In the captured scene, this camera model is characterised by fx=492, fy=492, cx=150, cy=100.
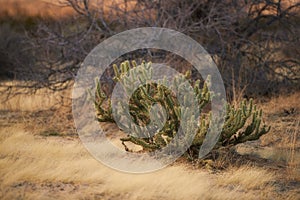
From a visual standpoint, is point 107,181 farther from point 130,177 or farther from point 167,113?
point 167,113

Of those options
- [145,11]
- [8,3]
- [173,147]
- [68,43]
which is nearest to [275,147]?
[173,147]

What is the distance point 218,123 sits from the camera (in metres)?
5.50

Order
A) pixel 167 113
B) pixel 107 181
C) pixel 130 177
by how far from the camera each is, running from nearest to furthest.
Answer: pixel 107 181 → pixel 130 177 → pixel 167 113

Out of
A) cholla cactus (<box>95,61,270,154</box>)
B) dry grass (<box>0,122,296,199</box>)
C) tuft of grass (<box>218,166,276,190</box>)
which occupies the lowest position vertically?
dry grass (<box>0,122,296,199</box>)

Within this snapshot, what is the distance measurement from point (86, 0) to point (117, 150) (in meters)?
3.58

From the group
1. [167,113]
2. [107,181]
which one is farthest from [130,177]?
[167,113]

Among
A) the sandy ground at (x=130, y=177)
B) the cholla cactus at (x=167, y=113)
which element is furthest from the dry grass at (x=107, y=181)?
the cholla cactus at (x=167, y=113)

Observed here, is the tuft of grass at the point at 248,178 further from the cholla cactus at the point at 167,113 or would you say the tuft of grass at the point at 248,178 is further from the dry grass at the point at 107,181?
the cholla cactus at the point at 167,113

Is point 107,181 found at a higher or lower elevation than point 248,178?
lower

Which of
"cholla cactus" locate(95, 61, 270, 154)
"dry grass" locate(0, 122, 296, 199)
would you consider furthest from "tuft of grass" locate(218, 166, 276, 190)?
"cholla cactus" locate(95, 61, 270, 154)

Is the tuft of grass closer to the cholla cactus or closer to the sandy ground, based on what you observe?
the sandy ground

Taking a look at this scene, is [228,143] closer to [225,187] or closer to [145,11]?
[225,187]

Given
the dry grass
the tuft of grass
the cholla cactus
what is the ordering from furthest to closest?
the cholla cactus → the tuft of grass → the dry grass

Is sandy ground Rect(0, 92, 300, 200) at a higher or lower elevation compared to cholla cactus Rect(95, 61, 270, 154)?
lower
